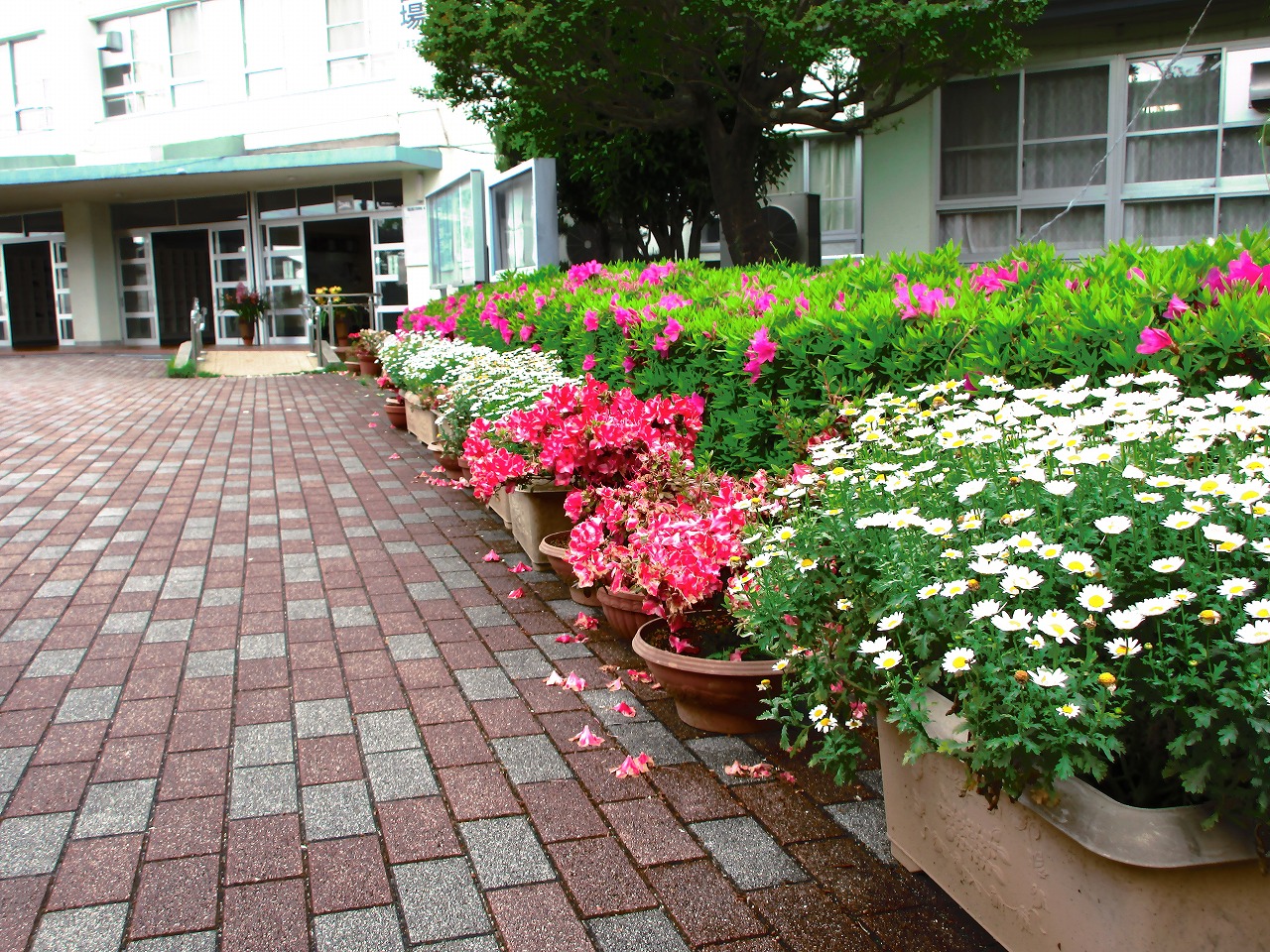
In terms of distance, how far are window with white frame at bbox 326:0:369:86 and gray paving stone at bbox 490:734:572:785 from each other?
20273 millimetres

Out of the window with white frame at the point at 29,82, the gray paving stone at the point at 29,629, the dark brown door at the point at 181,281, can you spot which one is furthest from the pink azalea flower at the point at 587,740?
the window with white frame at the point at 29,82

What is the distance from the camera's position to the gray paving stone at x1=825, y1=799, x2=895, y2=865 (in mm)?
2791

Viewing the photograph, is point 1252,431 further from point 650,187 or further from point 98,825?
point 650,187

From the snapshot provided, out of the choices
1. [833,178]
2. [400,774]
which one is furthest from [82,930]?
[833,178]

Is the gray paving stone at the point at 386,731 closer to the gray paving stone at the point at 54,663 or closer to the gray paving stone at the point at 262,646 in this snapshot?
the gray paving stone at the point at 262,646

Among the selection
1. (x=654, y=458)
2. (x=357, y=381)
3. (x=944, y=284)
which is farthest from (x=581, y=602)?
(x=357, y=381)

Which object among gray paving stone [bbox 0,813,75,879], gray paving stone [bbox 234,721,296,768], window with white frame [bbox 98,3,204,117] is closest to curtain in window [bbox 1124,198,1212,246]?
gray paving stone [bbox 234,721,296,768]

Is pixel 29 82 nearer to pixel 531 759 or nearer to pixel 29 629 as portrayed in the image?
pixel 29 629

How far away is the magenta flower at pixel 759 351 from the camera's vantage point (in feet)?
13.5

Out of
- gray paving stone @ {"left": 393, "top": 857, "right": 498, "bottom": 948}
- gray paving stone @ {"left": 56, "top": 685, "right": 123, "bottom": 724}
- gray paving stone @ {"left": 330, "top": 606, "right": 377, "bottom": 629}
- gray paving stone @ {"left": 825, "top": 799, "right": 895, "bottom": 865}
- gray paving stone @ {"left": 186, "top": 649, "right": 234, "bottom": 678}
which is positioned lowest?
gray paving stone @ {"left": 825, "top": 799, "right": 895, "bottom": 865}

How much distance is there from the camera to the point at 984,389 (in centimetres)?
338

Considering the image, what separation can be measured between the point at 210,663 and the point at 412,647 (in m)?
0.76

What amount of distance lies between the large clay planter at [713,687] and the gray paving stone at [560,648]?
700mm

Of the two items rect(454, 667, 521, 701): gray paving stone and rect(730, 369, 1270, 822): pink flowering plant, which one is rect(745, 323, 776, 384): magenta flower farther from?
rect(454, 667, 521, 701): gray paving stone
